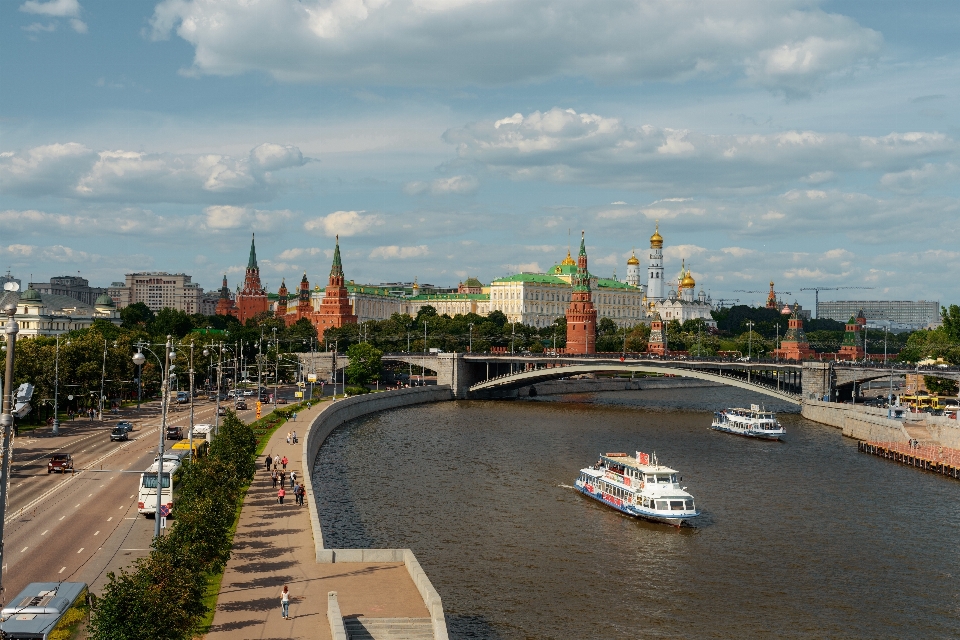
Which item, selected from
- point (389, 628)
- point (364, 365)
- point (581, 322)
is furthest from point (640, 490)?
point (581, 322)

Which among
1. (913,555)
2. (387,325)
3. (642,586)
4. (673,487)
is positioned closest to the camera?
(642,586)

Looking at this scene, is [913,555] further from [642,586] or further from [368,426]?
[368,426]

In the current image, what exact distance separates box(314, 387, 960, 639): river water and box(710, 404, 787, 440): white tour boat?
3001mm

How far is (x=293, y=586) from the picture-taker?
28.2 metres

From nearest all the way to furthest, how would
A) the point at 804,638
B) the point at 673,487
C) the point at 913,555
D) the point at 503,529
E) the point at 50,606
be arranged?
the point at 50,606, the point at 804,638, the point at 913,555, the point at 503,529, the point at 673,487

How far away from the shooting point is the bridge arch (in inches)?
3770

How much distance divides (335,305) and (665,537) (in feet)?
509

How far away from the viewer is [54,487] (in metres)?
43.7

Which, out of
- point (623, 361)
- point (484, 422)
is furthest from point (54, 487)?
point (623, 361)

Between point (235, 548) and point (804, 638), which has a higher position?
point (235, 548)

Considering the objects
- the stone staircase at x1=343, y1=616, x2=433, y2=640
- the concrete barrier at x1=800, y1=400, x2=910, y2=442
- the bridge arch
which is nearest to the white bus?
the stone staircase at x1=343, y1=616, x2=433, y2=640

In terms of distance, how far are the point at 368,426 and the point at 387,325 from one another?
9467cm

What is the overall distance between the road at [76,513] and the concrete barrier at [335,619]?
7.78 metres

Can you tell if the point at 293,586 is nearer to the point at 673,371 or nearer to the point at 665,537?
the point at 665,537
